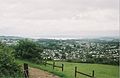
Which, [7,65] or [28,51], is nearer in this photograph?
[7,65]

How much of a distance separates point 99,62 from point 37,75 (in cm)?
2405

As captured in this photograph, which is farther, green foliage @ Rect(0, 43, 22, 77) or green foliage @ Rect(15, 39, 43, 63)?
green foliage @ Rect(15, 39, 43, 63)

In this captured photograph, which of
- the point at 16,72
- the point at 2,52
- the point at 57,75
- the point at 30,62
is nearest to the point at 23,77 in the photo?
the point at 16,72

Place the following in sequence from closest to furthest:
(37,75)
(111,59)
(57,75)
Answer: (37,75), (57,75), (111,59)

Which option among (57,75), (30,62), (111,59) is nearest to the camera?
(57,75)

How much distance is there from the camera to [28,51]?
25.6 meters

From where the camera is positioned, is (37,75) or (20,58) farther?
(20,58)

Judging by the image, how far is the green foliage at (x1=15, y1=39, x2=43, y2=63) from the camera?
2555 centimetres

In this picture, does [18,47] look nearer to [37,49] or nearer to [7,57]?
[37,49]

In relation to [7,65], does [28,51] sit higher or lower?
higher

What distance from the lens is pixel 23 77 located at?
1633cm

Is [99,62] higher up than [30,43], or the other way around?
[30,43]

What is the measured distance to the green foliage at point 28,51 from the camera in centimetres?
2555

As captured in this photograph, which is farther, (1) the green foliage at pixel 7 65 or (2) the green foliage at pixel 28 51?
(2) the green foliage at pixel 28 51
